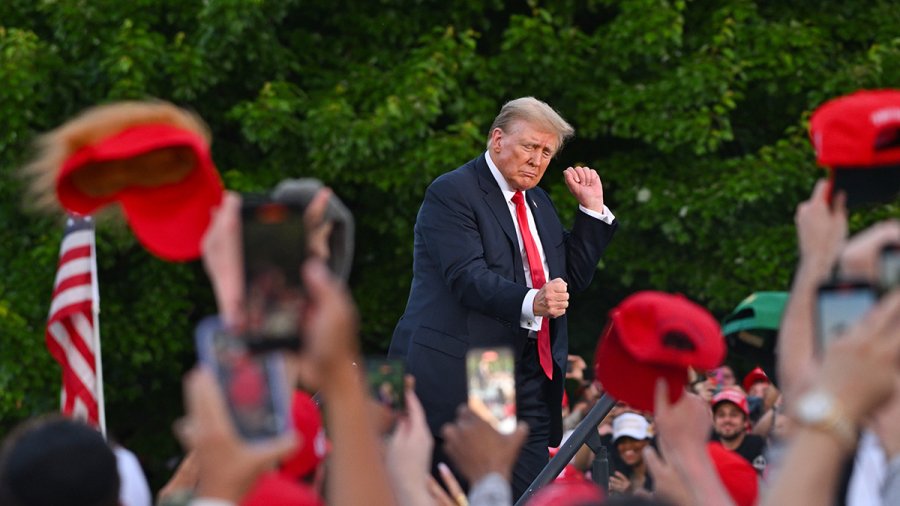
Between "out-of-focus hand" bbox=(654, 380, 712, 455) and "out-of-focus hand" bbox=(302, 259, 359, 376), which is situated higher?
"out-of-focus hand" bbox=(302, 259, 359, 376)

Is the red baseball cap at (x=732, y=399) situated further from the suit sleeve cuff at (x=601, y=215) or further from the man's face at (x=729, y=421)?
the suit sleeve cuff at (x=601, y=215)

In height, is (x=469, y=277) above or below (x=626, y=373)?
below

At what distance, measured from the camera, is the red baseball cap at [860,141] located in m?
3.11

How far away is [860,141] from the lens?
3.12 metres

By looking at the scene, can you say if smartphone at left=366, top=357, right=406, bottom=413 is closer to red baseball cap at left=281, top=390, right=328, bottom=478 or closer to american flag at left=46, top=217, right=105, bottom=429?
red baseball cap at left=281, top=390, right=328, bottom=478

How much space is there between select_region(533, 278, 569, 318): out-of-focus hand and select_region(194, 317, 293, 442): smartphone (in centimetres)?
321

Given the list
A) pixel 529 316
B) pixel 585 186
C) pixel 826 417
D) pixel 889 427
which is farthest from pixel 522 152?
pixel 826 417

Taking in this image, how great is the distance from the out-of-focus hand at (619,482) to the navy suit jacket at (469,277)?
2.25 meters

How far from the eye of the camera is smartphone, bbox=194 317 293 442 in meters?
2.23

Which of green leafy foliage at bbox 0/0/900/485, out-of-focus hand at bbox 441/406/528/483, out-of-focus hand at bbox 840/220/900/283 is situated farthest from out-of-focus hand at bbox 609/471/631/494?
A: out-of-focus hand at bbox 840/220/900/283

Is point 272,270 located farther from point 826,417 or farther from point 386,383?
point 826,417

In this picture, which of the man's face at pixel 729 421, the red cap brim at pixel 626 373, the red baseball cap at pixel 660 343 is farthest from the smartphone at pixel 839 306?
the man's face at pixel 729 421

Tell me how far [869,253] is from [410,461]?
0.82 meters

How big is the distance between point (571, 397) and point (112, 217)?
7.78 metres
